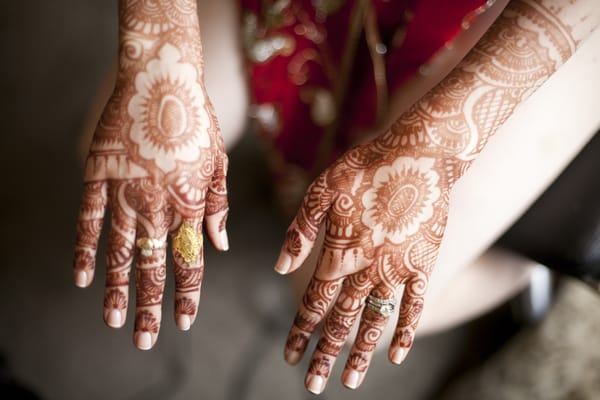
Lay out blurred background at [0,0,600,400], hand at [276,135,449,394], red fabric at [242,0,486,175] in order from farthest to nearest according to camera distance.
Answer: blurred background at [0,0,600,400]
red fabric at [242,0,486,175]
hand at [276,135,449,394]

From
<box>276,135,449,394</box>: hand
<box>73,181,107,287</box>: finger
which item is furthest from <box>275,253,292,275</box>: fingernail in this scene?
<box>73,181,107,287</box>: finger

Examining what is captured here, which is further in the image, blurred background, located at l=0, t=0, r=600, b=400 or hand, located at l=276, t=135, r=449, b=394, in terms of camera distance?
blurred background, located at l=0, t=0, r=600, b=400

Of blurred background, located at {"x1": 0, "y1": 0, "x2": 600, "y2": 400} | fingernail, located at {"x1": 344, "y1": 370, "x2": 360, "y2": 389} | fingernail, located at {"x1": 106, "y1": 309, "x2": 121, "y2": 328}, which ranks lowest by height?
blurred background, located at {"x1": 0, "y1": 0, "x2": 600, "y2": 400}

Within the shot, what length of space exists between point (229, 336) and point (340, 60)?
627mm

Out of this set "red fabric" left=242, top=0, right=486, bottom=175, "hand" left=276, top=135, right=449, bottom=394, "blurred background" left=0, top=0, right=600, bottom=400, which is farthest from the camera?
"blurred background" left=0, top=0, right=600, bottom=400

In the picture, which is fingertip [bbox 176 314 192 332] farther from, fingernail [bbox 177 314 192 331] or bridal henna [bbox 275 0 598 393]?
bridal henna [bbox 275 0 598 393]

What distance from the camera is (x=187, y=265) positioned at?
0.64 m

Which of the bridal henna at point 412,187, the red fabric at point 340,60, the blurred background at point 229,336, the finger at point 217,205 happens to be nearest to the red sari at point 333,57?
the red fabric at point 340,60

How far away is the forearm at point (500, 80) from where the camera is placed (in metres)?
0.62

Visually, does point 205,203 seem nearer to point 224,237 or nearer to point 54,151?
point 224,237

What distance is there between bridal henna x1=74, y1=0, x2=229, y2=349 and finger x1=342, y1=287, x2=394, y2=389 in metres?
0.19

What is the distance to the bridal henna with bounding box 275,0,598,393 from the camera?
24.0 inches

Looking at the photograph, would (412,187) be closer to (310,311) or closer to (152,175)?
(310,311)

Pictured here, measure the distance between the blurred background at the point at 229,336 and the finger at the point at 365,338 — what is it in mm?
488
